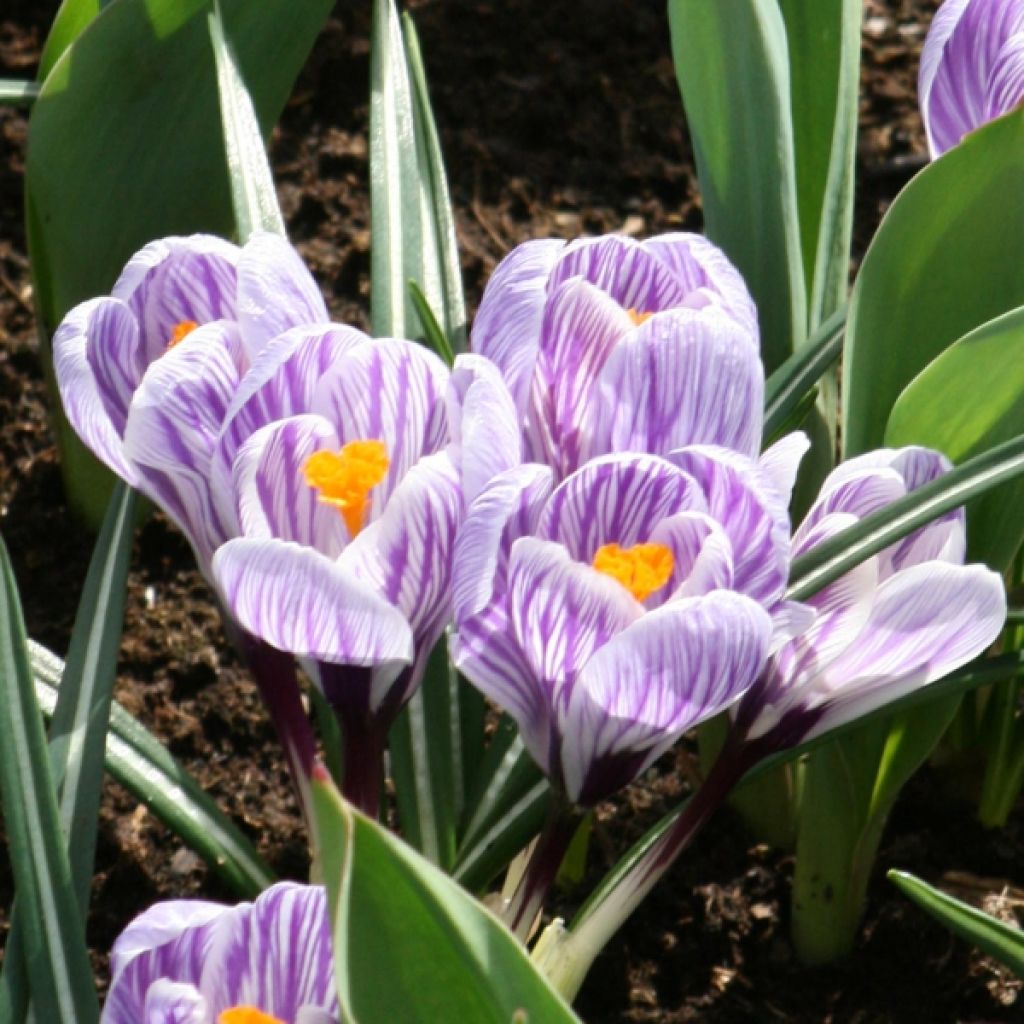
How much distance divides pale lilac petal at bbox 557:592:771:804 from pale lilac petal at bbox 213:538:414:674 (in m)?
0.09

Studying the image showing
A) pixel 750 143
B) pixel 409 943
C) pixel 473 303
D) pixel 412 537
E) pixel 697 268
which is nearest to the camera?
pixel 409 943

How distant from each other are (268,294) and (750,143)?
43 centimetres

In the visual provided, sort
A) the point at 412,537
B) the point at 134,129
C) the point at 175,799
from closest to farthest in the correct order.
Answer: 1. the point at 412,537
2. the point at 175,799
3. the point at 134,129

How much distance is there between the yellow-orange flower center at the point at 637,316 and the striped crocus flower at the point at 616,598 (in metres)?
0.10

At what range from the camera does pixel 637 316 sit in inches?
30.7

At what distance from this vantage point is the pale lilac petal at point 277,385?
2.30 ft

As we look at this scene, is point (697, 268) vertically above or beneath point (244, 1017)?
above

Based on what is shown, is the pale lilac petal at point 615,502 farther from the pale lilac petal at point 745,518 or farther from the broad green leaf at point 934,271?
the broad green leaf at point 934,271

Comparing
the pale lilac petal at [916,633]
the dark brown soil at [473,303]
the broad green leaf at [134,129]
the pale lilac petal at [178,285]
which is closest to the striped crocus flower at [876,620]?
the pale lilac petal at [916,633]

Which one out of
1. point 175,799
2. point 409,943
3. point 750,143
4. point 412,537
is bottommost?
point 175,799

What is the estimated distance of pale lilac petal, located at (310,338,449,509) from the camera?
73cm

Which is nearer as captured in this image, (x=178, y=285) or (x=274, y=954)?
(x=274, y=954)

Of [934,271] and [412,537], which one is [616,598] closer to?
[412,537]

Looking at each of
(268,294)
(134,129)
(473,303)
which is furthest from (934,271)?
Answer: (473,303)
